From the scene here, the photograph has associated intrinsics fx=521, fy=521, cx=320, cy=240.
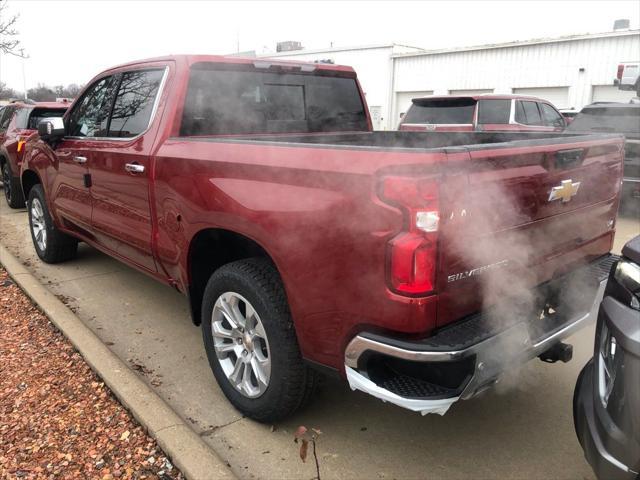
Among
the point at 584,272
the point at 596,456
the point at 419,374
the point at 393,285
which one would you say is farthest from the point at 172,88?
the point at 596,456

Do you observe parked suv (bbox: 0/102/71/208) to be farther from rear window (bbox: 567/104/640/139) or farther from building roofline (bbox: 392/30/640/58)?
building roofline (bbox: 392/30/640/58)

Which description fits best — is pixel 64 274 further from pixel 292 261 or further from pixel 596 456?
pixel 596 456

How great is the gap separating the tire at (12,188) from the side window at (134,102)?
5.57 m

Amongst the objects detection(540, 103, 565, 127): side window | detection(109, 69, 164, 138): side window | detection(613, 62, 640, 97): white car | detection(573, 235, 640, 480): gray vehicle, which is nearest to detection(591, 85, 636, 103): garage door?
detection(613, 62, 640, 97): white car

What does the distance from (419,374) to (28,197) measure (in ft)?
16.9

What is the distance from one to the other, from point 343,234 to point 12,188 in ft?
26.6

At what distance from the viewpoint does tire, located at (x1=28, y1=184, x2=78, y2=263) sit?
5148mm

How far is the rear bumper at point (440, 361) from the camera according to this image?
1.89 metres

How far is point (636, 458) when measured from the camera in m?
1.57

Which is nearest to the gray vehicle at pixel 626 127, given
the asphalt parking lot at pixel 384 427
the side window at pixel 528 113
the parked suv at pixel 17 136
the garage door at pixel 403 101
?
the side window at pixel 528 113

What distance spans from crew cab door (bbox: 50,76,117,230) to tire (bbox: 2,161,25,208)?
169 inches

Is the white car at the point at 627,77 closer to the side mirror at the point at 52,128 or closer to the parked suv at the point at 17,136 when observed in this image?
the side mirror at the point at 52,128

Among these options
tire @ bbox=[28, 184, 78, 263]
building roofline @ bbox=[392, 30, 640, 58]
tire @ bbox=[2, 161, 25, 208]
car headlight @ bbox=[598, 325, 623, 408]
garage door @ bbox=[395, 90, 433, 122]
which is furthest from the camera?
garage door @ bbox=[395, 90, 433, 122]

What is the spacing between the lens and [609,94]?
1706 centimetres
